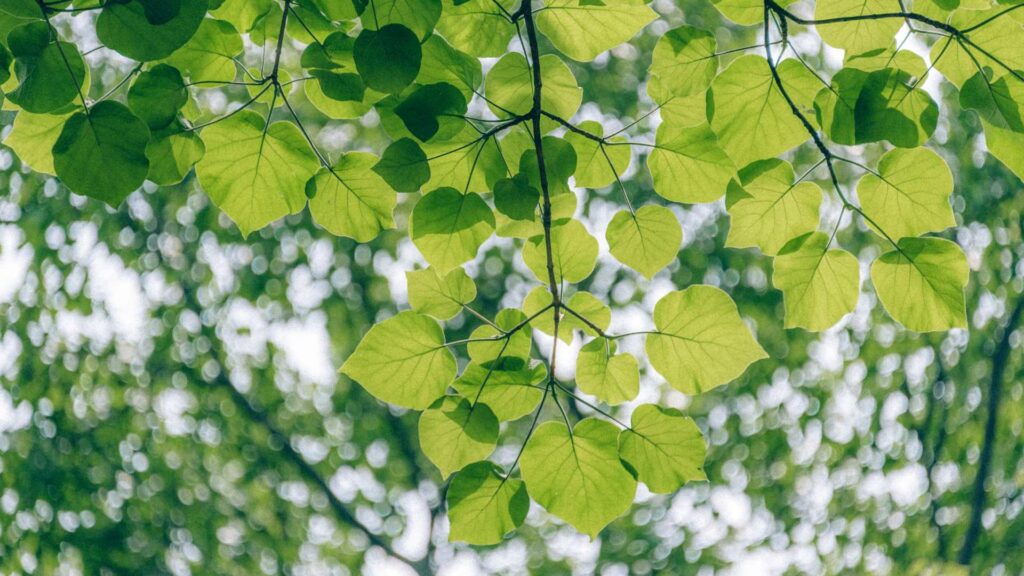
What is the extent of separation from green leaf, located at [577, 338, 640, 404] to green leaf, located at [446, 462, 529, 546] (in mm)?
146

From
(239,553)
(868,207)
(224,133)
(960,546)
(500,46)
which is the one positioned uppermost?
(868,207)

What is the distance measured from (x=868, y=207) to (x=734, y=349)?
214 mm

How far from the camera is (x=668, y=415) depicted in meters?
0.72

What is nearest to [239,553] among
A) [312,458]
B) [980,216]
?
[312,458]

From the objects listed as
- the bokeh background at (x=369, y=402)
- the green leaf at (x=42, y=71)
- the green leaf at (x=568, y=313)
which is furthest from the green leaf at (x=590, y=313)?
the bokeh background at (x=369, y=402)

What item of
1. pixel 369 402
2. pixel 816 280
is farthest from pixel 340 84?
pixel 369 402

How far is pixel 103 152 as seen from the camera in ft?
2.08

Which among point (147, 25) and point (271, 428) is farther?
point (271, 428)

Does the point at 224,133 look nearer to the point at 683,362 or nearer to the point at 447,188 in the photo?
the point at 447,188

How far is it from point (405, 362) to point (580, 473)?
0.22m

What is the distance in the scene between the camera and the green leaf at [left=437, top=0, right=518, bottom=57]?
0.77 meters

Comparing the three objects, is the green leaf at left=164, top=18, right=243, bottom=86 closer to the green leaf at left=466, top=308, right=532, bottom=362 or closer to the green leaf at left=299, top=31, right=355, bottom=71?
the green leaf at left=299, top=31, right=355, bottom=71

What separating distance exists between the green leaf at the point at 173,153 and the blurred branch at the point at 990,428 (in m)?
7.20

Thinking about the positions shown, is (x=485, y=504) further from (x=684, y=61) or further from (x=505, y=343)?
(x=684, y=61)
